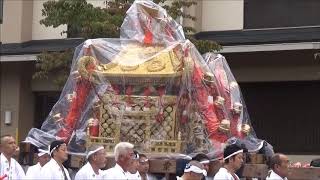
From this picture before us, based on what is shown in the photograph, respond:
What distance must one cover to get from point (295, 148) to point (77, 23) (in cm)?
593

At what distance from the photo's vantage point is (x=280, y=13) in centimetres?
1614

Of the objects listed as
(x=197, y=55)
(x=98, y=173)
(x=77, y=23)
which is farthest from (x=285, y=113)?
(x=98, y=173)

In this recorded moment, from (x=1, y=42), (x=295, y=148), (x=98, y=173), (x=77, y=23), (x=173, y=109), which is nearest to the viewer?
(x=98, y=173)

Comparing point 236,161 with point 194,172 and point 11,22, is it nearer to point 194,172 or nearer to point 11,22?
point 194,172

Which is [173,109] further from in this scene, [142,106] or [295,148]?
[295,148]

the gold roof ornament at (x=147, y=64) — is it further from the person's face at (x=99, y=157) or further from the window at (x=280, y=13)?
the window at (x=280, y=13)

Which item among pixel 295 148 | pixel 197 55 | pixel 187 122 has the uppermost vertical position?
pixel 197 55

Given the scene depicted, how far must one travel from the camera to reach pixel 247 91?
16828mm

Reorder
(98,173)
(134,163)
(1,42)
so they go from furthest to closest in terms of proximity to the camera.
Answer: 1. (1,42)
2. (98,173)
3. (134,163)

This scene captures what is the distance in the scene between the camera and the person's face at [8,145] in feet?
28.0

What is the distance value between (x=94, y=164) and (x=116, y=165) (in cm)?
65

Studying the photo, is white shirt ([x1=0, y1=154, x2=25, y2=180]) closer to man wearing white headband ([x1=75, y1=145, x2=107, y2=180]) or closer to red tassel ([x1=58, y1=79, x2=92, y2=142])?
red tassel ([x1=58, y1=79, x2=92, y2=142])

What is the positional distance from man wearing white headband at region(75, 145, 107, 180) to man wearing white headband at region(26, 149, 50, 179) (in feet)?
1.81

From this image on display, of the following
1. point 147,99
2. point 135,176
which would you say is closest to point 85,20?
point 147,99
